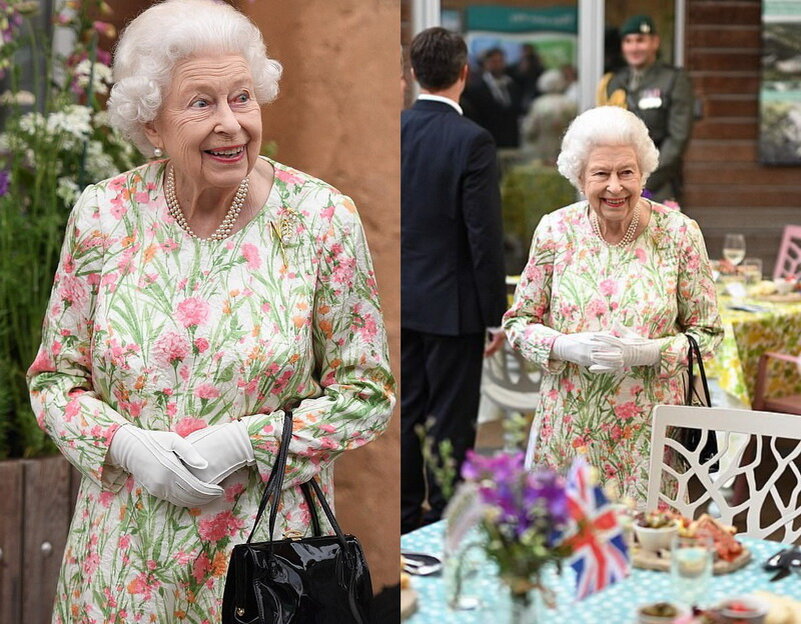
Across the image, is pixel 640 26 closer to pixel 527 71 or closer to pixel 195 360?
pixel 527 71

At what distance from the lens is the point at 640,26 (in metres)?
7.49

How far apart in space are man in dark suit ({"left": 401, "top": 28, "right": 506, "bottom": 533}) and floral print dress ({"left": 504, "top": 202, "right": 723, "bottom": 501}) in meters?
0.99

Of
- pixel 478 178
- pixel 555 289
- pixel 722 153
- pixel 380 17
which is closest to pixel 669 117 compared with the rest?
pixel 722 153

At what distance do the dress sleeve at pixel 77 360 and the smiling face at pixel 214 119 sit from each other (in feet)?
0.61

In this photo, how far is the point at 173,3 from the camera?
187 centimetres

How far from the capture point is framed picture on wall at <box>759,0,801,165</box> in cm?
811

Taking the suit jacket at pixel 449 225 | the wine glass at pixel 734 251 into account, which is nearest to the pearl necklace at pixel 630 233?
the suit jacket at pixel 449 225

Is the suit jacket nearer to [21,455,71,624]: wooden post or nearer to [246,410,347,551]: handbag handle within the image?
[21,455,71,624]: wooden post

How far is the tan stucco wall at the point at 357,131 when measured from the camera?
2.06 meters

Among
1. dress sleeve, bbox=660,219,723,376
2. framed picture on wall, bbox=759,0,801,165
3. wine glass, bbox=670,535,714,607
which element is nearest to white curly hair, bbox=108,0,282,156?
wine glass, bbox=670,535,714,607

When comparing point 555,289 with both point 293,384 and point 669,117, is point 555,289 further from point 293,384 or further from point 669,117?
point 669,117

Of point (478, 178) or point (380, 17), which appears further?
point (478, 178)

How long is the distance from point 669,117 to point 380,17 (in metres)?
5.56

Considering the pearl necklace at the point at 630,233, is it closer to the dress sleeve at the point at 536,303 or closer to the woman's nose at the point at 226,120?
the dress sleeve at the point at 536,303
